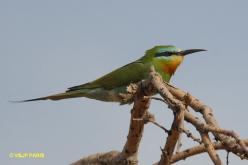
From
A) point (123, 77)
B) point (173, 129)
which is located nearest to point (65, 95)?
point (123, 77)

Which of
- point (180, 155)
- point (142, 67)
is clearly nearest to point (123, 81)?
point (142, 67)

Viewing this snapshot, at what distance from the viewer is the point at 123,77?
6.38 m

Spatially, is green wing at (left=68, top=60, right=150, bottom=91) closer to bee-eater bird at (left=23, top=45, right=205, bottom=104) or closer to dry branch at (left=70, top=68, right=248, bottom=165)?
bee-eater bird at (left=23, top=45, right=205, bottom=104)

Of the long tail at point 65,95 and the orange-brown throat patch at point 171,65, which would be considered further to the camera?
the orange-brown throat patch at point 171,65

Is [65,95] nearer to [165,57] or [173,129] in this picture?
[165,57]

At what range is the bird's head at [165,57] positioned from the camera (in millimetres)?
6562

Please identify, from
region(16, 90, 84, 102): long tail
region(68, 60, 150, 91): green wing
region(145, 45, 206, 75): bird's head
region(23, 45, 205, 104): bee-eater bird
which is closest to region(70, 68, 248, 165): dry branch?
region(16, 90, 84, 102): long tail

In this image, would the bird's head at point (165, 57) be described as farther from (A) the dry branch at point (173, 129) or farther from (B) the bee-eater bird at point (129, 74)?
(A) the dry branch at point (173, 129)

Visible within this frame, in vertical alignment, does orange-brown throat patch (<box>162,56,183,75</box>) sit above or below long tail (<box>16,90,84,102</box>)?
above

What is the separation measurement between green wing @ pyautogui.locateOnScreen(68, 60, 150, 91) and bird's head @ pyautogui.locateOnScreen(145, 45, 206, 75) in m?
0.21

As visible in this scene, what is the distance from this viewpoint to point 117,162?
13.6 ft

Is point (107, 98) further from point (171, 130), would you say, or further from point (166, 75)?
point (171, 130)

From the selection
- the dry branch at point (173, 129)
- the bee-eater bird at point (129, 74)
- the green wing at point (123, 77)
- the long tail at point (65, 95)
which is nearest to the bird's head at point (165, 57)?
the bee-eater bird at point (129, 74)

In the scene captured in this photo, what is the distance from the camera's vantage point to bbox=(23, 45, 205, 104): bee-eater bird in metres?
6.19
